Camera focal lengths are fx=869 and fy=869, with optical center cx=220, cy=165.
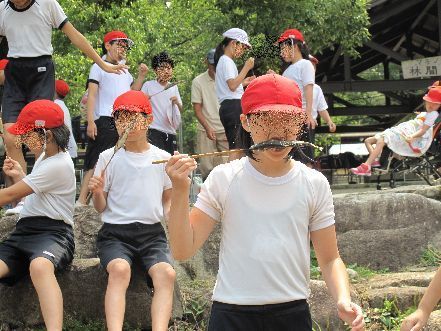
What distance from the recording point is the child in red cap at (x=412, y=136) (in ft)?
34.4

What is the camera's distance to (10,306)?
5.23 metres

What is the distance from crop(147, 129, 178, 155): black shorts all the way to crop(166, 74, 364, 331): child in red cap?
4.15 meters

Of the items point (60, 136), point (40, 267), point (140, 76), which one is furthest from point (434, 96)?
point (40, 267)

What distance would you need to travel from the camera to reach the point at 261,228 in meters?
2.94

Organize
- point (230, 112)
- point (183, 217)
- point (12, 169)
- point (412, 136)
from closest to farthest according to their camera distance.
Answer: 1. point (183, 217)
2. point (12, 169)
3. point (230, 112)
4. point (412, 136)

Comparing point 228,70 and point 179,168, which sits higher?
point 228,70

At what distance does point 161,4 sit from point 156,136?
1608cm

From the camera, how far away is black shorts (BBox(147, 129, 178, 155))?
7141 millimetres

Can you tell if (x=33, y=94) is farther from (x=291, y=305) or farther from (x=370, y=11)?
(x=370, y=11)

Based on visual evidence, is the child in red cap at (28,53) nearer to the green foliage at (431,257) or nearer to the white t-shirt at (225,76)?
the white t-shirt at (225,76)

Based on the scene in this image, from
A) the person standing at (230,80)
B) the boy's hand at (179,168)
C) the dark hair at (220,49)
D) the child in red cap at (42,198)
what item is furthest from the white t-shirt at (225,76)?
the boy's hand at (179,168)

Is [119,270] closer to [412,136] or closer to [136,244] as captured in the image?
[136,244]

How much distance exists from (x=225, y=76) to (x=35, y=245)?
2777 mm

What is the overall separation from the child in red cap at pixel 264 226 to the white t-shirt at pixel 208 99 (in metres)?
5.03
